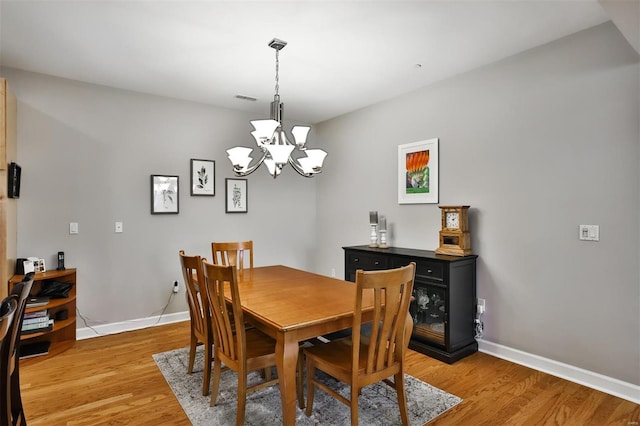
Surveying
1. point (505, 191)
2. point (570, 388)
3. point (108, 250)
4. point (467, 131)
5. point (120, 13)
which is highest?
point (120, 13)

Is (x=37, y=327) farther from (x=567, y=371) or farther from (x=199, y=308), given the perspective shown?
(x=567, y=371)

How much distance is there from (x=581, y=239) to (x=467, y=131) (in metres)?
1.30

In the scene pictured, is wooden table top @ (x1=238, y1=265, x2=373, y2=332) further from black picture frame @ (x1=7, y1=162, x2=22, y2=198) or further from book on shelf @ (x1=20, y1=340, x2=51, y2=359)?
black picture frame @ (x1=7, y1=162, x2=22, y2=198)

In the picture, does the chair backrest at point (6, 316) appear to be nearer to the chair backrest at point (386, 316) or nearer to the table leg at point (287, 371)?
the table leg at point (287, 371)

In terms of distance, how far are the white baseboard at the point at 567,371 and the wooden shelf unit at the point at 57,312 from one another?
147 inches

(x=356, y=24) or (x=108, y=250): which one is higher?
(x=356, y=24)

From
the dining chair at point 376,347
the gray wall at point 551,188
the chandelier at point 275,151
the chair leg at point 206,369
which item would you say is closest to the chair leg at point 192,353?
the chair leg at point 206,369

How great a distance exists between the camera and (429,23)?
2.47 metres

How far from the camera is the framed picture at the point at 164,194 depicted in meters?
3.93

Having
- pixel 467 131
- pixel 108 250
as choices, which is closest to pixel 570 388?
pixel 467 131

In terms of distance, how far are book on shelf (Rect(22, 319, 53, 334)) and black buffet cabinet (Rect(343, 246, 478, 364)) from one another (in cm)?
309

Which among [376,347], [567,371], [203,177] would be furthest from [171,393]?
[567,371]

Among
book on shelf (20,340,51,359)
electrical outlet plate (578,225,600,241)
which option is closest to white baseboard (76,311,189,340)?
book on shelf (20,340,51,359)

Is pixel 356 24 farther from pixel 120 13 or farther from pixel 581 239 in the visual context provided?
pixel 581 239
